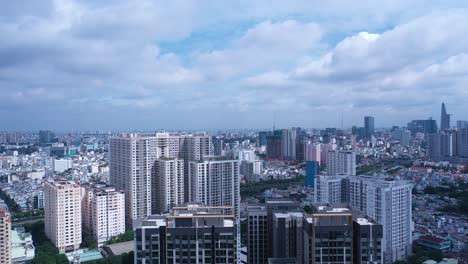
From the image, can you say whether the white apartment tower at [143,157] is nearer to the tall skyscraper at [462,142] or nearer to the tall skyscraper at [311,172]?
the tall skyscraper at [311,172]

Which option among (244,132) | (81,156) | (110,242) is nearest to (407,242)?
(110,242)

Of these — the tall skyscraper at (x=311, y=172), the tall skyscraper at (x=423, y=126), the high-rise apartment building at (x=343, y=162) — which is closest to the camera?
the high-rise apartment building at (x=343, y=162)

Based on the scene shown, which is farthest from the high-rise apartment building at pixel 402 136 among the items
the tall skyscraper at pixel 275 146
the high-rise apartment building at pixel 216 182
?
the high-rise apartment building at pixel 216 182

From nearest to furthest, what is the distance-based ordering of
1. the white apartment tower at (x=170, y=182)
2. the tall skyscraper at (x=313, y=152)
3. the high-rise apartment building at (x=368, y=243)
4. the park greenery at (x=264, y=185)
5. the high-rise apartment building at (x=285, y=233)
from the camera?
the high-rise apartment building at (x=368, y=243) < the high-rise apartment building at (x=285, y=233) < the white apartment tower at (x=170, y=182) < the park greenery at (x=264, y=185) < the tall skyscraper at (x=313, y=152)

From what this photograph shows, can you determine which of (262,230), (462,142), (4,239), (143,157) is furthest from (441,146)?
(4,239)

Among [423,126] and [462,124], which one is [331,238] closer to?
[462,124]

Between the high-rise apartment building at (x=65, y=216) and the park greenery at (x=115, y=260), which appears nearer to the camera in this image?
the park greenery at (x=115, y=260)
